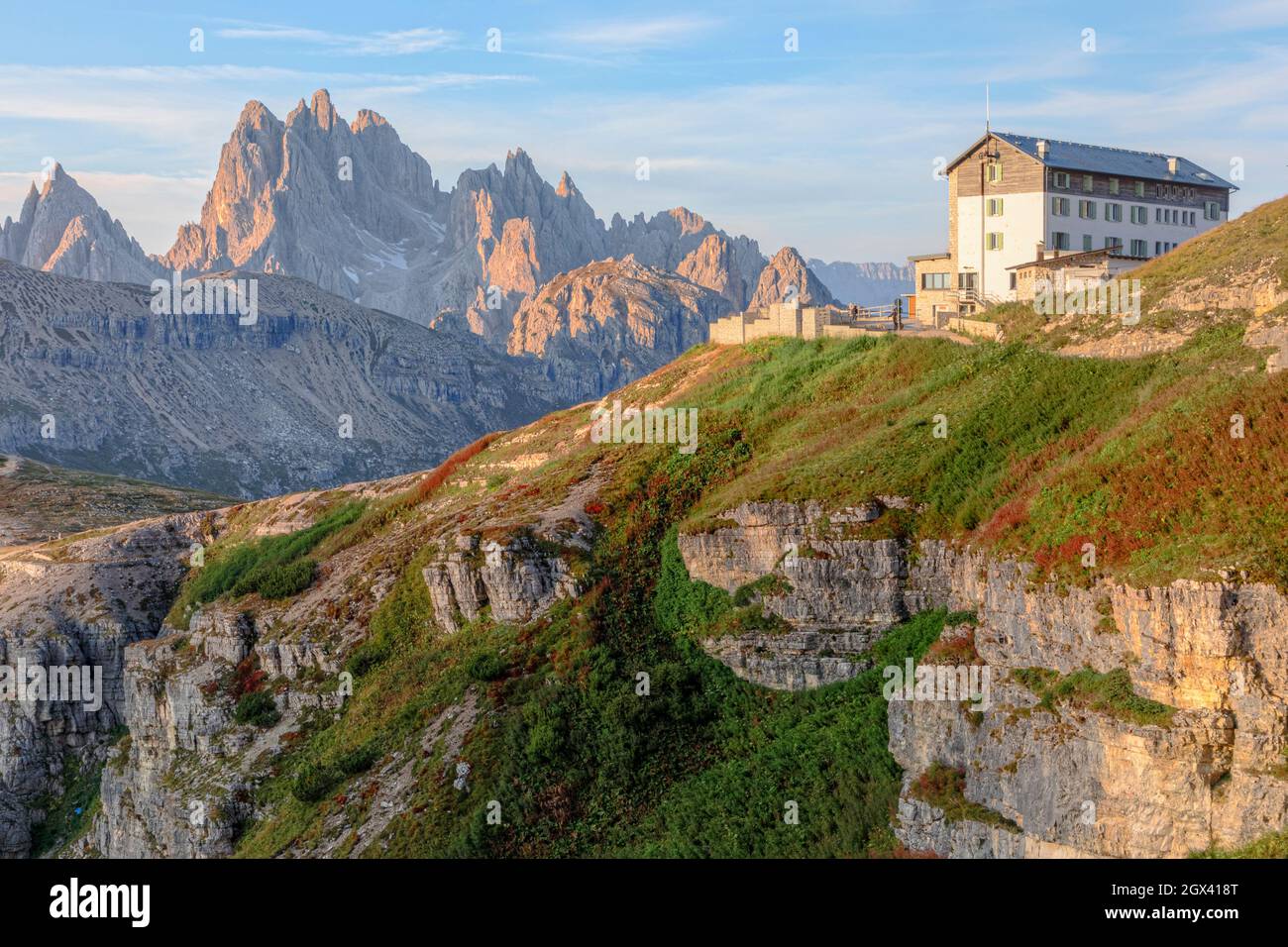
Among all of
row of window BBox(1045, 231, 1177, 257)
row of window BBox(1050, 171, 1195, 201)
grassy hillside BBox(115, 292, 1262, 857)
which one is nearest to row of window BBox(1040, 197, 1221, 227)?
row of window BBox(1050, 171, 1195, 201)

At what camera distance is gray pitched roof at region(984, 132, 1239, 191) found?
230 ft

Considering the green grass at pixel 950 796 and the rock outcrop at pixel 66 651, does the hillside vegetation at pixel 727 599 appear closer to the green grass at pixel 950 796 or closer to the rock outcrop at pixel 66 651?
the green grass at pixel 950 796

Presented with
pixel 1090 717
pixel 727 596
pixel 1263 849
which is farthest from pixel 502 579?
pixel 1263 849

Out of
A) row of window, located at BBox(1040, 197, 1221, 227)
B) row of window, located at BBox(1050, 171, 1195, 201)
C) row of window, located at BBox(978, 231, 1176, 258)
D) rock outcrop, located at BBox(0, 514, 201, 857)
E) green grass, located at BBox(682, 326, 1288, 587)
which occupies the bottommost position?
rock outcrop, located at BBox(0, 514, 201, 857)

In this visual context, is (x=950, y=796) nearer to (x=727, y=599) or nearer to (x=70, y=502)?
(x=727, y=599)

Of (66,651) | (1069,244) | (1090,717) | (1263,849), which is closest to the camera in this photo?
(1263,849)

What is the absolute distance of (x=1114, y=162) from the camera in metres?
72.8

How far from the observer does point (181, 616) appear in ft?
226

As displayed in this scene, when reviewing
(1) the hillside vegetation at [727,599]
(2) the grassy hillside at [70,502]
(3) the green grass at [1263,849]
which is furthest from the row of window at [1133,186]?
(2) the grassy hillside at [70,502]

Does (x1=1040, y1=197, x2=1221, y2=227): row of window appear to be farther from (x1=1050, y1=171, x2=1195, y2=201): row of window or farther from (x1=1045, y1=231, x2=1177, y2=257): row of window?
(x1=1045, y1=231, x2=1177, y2=257): row of window

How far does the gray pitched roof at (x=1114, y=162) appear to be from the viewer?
230ft
